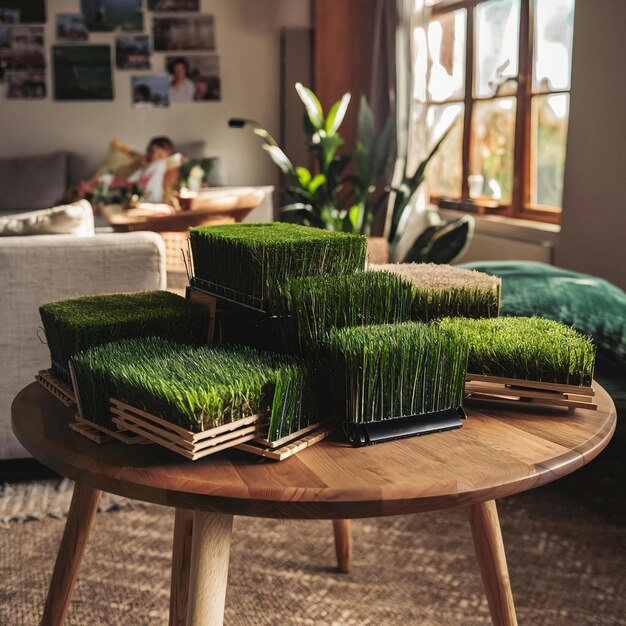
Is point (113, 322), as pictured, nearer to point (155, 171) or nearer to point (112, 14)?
point (155, 171)

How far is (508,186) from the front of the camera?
4.52 metres

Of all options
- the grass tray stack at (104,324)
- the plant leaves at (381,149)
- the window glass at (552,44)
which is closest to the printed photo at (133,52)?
the plant leaves at (381,149)

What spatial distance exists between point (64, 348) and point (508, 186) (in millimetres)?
3832

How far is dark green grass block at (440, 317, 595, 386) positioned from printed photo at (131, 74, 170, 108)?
5.64 meters

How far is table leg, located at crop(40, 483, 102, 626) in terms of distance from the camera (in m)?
1.36

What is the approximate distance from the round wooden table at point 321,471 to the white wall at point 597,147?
251 cm

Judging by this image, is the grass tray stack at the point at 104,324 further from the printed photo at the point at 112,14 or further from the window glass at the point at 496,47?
the printed photo at the point at 112,14

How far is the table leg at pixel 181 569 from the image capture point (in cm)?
106

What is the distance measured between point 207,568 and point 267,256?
Answer: 14.8 inches

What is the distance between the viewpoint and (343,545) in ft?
5.99

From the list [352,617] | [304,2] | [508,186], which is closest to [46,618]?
[352,617]

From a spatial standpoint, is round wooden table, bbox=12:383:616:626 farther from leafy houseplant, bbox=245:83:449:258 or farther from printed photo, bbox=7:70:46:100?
printed photo, bbox=7:70:46:100

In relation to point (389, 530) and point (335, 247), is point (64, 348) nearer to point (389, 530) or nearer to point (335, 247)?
point (335, 247)

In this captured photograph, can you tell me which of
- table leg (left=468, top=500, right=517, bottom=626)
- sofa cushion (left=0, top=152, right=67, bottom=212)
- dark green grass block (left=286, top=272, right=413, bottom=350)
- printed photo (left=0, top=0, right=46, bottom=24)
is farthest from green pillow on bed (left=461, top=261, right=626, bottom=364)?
printed photo (left=0, top=0, right=46, bottom=24)
